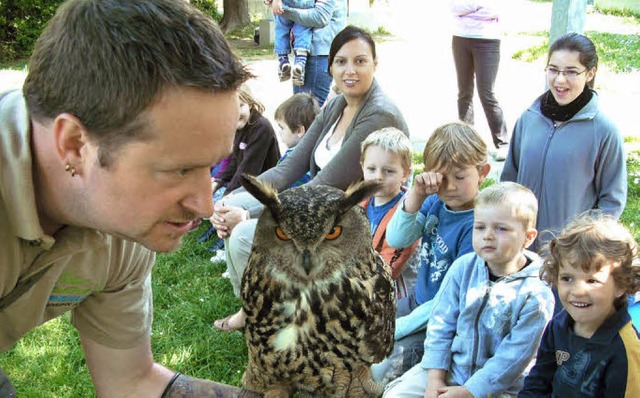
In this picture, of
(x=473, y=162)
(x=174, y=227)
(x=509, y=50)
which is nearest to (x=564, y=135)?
(x=473, y=162)

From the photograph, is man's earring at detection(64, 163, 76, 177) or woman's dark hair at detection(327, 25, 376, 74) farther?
woman's dark hair at detection(327, 25, 376, 74)

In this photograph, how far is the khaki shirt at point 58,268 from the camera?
136 centimetres

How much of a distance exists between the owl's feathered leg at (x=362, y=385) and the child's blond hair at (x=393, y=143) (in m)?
1.09

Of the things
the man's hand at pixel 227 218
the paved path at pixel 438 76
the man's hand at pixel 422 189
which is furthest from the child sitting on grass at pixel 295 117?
the man's hand at pixel 422 189

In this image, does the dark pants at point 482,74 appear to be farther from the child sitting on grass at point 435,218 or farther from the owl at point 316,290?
the owl at point 316,290

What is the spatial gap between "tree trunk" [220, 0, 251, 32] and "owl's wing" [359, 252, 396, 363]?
15548mm

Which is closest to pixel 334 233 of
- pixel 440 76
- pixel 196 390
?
pixel 196 390

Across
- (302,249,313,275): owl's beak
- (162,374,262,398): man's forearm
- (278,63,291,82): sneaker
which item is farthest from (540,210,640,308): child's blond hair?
(278,63,291,82): sneaker

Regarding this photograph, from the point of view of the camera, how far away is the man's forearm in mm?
1939

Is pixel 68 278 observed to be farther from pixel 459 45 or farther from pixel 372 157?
pixel 459 45

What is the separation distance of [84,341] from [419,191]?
4.78 feet

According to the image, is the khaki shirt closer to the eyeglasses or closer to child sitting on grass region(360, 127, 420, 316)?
child sitting on grass region(360, 127, 420, 316)

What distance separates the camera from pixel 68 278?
5.49 feet

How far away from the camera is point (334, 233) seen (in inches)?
83.9
